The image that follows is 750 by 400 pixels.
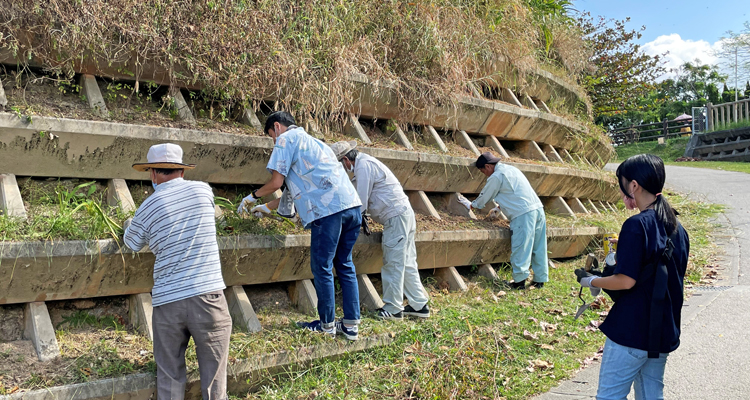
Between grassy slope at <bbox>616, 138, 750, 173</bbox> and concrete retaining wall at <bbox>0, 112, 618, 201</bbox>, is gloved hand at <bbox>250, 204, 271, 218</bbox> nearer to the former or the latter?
concrete retaining wall at <bbox>0, 112, 618, 201</bbox>

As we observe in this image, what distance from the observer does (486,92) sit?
29.9 feet

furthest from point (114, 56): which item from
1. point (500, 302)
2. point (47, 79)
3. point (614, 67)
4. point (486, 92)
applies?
point (614, 67)

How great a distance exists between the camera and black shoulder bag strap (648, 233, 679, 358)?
296 centimetres

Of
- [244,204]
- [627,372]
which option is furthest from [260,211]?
[627,372]

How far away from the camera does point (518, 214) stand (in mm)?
6945

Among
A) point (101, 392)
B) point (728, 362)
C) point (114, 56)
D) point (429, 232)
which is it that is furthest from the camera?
point (429, 232)

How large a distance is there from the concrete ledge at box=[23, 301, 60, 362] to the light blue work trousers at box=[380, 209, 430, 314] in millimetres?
2720

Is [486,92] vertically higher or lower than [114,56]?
lower

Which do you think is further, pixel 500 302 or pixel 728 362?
pixel 500 302

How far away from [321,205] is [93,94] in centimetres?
239

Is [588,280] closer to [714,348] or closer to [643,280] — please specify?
[643,280]

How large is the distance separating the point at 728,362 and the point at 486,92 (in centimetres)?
547

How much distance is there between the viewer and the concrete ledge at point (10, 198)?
160 inches

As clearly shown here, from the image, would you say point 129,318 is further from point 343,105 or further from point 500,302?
point 500,302
